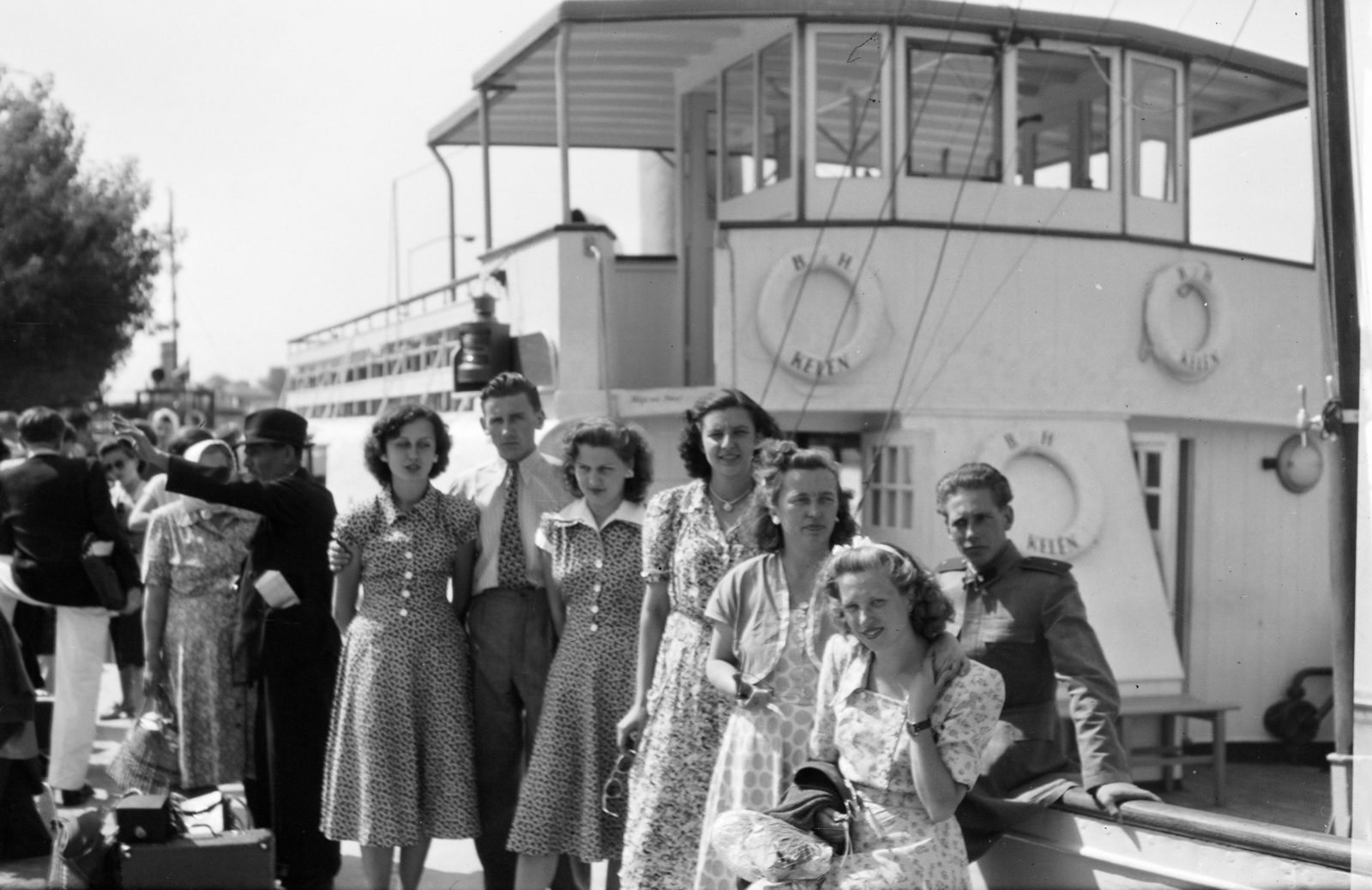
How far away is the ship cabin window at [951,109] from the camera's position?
29.2ft

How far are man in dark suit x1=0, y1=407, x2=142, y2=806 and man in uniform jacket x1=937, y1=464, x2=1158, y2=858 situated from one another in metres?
4.15

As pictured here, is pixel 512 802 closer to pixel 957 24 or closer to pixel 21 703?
pixel 21 703

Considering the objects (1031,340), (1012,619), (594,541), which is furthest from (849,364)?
(1012,619)

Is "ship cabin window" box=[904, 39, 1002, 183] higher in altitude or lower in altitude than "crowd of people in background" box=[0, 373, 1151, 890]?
higher

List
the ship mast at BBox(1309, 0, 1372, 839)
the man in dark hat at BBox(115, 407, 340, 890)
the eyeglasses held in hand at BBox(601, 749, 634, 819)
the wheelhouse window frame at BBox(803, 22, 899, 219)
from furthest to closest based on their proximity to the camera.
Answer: the wheelhouse window frame at BBox(803, 22, 899, 219) → the man in dark hat at BBox(115, 407, 340, 890) → the eyeglasses held in hand at BBox(601, 749, 634, 819) → the ship mast at BBox(1309, 0, 1372, 839)

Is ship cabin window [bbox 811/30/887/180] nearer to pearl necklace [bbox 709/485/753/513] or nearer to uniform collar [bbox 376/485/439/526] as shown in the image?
uniform collar [bbox 376/485/439/526]

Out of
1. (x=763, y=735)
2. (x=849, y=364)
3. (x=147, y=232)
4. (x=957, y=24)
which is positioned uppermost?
(x=957, y=24)

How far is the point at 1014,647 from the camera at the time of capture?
3.57 m

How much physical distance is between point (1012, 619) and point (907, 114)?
5.95m

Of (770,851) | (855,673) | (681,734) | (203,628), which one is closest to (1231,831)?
(855,673)

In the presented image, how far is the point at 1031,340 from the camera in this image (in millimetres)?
8797

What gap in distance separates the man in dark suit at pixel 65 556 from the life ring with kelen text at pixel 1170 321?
655cm

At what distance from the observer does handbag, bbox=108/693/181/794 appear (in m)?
5.11

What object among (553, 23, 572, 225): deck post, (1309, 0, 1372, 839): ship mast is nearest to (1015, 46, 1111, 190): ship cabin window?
(553, 23, 572, 225): deck post
